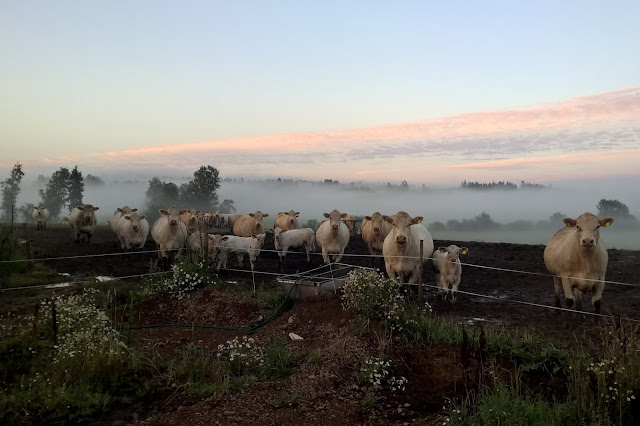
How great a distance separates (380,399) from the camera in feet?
18.5

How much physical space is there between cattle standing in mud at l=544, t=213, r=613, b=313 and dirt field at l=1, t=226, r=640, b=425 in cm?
60

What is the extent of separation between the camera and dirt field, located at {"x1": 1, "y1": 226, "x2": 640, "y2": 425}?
5379mm

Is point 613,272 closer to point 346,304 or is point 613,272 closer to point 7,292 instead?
point 346,304

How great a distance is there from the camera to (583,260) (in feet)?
31.8

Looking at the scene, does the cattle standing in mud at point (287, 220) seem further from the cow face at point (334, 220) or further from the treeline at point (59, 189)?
the treeline at point (59, 189)

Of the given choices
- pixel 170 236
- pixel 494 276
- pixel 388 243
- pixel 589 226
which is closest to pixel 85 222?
pixel 170 236

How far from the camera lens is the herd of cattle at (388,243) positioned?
970 cm

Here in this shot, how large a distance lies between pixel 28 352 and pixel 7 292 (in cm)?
543

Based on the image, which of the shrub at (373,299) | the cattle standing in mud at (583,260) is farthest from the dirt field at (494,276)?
the shrub at (373,299)

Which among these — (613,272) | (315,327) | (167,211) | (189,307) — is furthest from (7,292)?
(613,272)

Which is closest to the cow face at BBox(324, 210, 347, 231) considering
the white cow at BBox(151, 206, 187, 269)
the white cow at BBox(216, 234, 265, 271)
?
the white cow at BBox(216, 234, 265, 271)

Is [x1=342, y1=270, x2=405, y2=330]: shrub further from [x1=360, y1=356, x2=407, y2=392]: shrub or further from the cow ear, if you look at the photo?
the cow ear

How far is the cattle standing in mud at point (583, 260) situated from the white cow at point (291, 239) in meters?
9.74

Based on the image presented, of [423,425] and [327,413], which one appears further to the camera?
[327,413]
